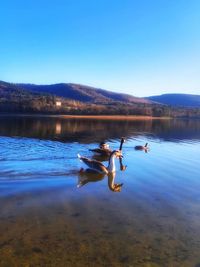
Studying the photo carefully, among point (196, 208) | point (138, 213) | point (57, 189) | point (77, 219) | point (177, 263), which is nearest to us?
point (177, 263)

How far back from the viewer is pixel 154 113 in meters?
146

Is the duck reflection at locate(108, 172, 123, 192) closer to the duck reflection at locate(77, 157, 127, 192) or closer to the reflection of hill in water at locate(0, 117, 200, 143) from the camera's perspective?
the duck reflection at locate(77, 157, 127, 192)

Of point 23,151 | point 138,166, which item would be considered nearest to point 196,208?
point 138,166

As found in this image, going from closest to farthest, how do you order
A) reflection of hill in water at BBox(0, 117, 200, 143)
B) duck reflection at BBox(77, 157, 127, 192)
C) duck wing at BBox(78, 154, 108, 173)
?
duck reflection at BBox(77, 157, 127, 192), duck wing at BBox(78, 154, 108, 173), reflection of hill in water at BBox(0, 117, 200, 143)

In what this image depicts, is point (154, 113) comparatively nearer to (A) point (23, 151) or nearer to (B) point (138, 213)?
(A) point (23, 151)

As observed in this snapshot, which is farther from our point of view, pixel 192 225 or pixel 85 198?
pixel 85 198

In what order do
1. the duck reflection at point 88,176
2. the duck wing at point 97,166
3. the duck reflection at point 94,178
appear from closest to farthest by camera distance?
the duck reflection at point 94,178 → the duck reflection at point 88,176 → the duck wing at point 97,166

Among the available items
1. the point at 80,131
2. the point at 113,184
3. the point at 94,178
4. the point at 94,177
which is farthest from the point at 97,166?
the point at 80,131

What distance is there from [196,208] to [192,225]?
216cm

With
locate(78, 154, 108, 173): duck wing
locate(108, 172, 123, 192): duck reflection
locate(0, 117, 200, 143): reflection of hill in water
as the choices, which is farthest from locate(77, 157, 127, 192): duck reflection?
locate(0, 117, 200, 143): reflection of hill in water

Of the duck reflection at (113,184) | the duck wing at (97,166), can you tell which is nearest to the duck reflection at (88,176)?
the duck wing at (97,166)

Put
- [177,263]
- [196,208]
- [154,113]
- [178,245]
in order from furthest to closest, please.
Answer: [154,113]
[196,208]
[178,245]
[177,263]

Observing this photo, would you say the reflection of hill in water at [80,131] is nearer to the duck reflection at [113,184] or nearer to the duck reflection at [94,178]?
the duck reflection at [94,178]

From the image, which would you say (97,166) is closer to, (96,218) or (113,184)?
(113,184)
